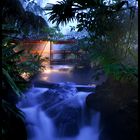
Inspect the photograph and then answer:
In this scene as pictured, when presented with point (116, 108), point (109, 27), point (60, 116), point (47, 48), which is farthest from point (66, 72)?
point (116, 108)

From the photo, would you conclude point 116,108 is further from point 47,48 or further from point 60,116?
point 47,48

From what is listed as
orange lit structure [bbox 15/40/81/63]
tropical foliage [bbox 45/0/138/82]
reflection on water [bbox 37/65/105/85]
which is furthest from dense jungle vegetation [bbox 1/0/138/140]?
orange lit structure [bbox 15/40/81/63]

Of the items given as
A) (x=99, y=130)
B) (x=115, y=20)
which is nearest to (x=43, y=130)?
(x=99, y=130)

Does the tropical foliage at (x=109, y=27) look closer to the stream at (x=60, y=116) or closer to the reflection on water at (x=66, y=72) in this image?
the stream at (x=60, y=116)

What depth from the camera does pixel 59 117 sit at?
579 cm

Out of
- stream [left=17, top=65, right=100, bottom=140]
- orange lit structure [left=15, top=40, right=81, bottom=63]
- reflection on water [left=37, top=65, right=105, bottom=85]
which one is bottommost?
stream [left=17, top=65, right=100, bottom=140]

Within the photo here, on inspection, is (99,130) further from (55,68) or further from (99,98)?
(55,68)

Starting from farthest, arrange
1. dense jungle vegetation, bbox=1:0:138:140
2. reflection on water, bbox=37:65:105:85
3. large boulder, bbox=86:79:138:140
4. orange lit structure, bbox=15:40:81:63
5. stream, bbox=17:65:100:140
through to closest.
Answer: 1. orange lit structure, bbox=15:40:81:63
2. reflection on water, bbox=37:65:105:85
3. stream, bbox=17:65:100:140
4. large boulder, bbox=86:79:138:140
5. dense jungle vegetation, bbox=1:0:138:140

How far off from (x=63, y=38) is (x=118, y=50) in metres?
5.85

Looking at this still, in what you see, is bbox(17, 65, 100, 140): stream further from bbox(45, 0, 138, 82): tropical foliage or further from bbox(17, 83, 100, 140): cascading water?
bbox(45, 0, 138, 82): tropical foliage

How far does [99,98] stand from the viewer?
546cm

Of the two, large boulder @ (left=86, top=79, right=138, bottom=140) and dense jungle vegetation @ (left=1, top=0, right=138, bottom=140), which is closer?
dense jungle vegetation @ (left=1, top=0, right=138, bottom=140)

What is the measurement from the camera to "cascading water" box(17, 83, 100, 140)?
536 cm

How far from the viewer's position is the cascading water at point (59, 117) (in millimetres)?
5363
